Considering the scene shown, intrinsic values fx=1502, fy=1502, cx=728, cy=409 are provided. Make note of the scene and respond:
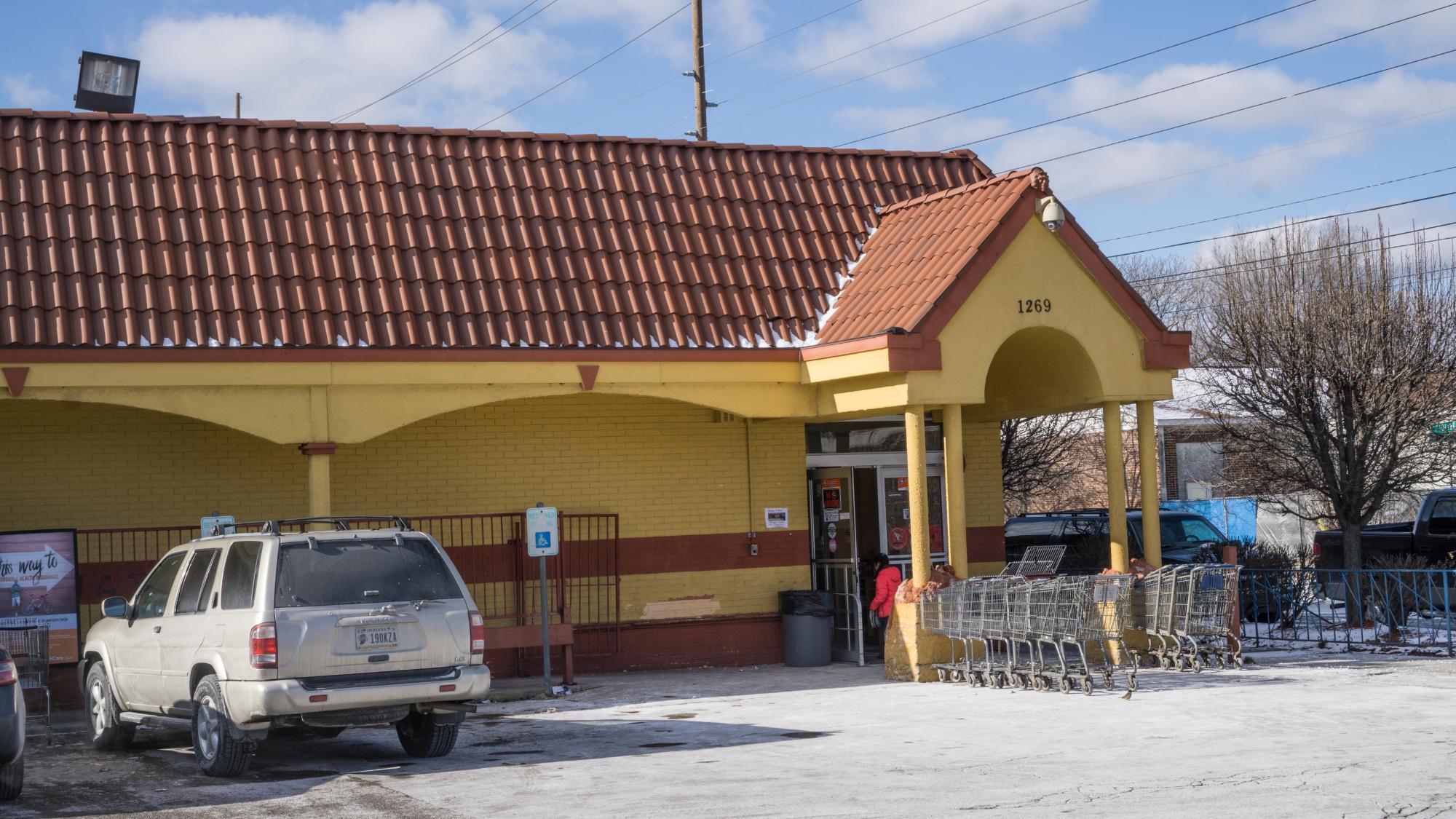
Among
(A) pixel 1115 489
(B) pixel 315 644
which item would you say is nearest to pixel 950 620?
(A) pixel 1115 489

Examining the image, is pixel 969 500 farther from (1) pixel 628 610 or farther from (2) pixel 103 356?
(2) pixel 103 356

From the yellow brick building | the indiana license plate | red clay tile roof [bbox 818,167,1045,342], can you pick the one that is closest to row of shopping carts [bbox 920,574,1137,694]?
the yellow brick building

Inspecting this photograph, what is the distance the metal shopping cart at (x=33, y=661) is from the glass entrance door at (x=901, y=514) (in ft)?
33.3

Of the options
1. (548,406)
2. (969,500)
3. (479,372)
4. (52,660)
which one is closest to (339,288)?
(479,372)

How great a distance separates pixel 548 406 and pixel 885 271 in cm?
444

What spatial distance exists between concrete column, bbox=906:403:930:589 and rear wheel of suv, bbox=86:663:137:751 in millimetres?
8159

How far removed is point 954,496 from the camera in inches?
655

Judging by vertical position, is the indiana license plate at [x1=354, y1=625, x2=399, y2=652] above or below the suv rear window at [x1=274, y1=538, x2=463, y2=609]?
below

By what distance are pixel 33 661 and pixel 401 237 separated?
20.1 ft

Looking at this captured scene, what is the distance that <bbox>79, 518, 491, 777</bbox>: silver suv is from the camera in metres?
10.7

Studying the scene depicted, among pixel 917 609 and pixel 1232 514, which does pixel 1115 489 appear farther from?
pixel 1232 514

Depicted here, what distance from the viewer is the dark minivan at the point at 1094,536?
23.8m

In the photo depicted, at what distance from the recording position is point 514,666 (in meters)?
17.7

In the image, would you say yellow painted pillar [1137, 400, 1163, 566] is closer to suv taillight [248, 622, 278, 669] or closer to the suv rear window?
the suv rear window
